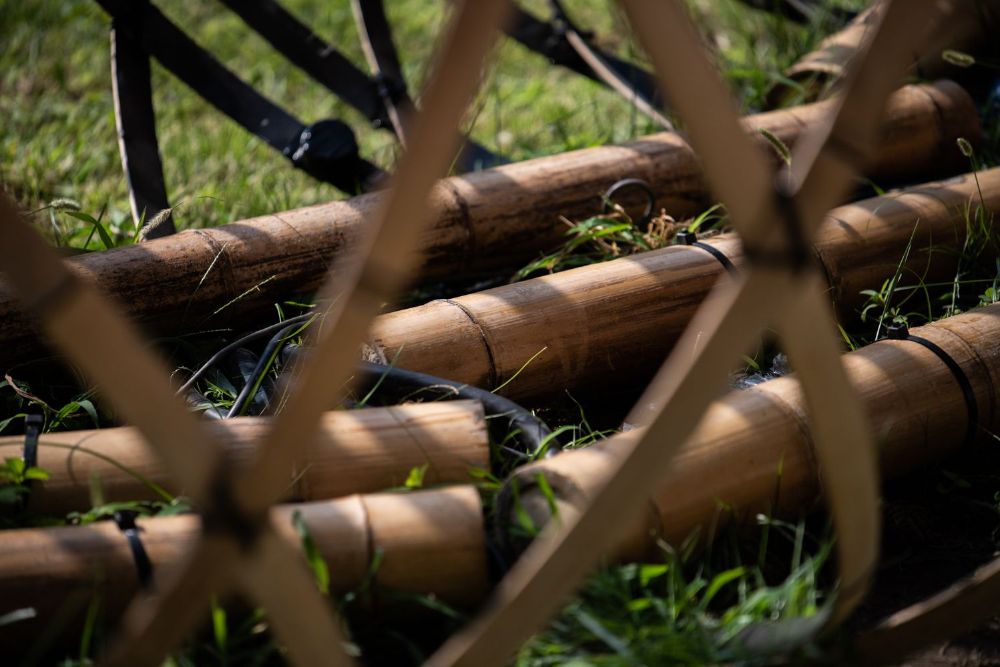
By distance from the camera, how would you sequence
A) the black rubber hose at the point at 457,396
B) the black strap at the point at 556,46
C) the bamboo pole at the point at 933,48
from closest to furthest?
the black rubber hose at the point at 457,396 → the bamboo pole at the point at 933,48 → the black strap at the point at 556,46

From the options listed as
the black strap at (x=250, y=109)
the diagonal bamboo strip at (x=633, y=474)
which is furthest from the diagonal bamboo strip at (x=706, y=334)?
the black strap at (x=250, y=109)

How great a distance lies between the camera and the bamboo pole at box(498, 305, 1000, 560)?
4.91 feet

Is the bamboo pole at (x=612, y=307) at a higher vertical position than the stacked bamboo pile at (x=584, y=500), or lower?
higher

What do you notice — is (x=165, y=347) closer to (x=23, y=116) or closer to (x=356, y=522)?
(x=356, y=522)

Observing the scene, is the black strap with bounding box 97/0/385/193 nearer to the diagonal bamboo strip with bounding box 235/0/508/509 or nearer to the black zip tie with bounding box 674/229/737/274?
the black zip tie with bounding box 674/229/737/274

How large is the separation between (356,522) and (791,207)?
0.75 metres

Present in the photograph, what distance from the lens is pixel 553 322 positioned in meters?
1.94

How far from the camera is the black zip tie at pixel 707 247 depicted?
6.86 ft

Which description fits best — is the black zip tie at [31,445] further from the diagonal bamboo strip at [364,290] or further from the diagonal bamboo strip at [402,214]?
the diagonal bamboo strip at [402,214]

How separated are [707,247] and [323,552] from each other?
1126 mm

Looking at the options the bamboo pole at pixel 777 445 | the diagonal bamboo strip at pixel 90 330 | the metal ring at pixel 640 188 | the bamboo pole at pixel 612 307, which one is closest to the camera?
the diagonal bamboo strip at pixel 90 330

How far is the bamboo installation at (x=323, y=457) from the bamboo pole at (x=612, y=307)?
0.81 ft

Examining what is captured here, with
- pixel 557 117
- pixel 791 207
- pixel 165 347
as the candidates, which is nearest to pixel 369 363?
pixel 165 347

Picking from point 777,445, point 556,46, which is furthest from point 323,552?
point 556,46
